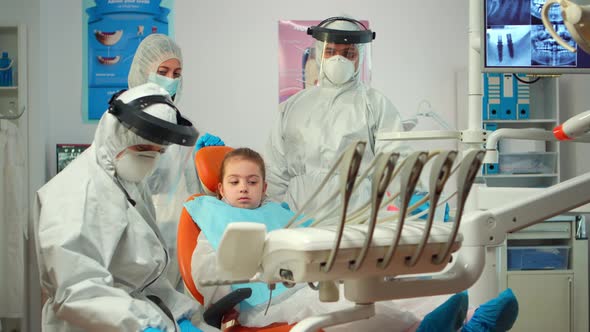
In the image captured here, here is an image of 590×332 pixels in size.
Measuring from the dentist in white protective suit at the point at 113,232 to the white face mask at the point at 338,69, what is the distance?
1.60m

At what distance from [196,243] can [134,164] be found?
43cm

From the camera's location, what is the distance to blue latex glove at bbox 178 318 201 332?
78.2 inches

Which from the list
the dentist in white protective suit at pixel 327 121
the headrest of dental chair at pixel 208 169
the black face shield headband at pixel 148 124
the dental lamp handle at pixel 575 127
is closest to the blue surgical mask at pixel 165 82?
the dentist in white protective suit at pixel 327 121

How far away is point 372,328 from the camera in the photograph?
176cm

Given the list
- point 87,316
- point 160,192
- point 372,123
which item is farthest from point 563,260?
point 87,316

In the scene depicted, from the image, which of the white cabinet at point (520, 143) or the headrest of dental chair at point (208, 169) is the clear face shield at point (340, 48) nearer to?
the headrest of dental chair at point (208, 169)

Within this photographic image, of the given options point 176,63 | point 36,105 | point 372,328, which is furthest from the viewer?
point 36,105

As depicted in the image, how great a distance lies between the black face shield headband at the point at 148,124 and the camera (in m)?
1.83

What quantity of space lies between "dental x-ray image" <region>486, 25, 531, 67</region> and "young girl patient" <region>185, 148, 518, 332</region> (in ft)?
2.55

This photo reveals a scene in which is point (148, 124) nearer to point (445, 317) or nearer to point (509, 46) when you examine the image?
point (445, 317)

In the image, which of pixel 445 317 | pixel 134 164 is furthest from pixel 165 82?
pixel 445 317

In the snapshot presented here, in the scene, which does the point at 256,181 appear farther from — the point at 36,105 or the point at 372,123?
the point at 36,105

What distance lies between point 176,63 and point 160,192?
2.86 ft

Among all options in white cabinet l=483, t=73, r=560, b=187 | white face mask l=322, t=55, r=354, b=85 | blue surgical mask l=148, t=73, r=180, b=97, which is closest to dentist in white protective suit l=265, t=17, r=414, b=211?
white face mask l=322, t=55, r=354, b=85
